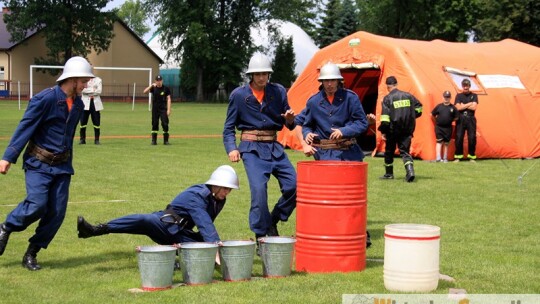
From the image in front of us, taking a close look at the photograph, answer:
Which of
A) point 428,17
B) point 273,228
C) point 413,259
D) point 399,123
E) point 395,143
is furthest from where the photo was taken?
point 428,17

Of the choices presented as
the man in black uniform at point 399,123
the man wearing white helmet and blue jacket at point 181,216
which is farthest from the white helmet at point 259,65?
the man in black uniform at point 399,123

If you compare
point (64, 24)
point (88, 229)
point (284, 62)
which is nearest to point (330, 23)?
point (284, 62)

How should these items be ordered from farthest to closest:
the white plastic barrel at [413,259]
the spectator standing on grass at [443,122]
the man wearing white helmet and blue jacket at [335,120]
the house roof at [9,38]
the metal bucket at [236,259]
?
1. the house roof at [9,38]
2. the spectator standing on grass at [443,122]
3. the man wearing white helmet and blue jacket at [335,120]
4. the metal bucket at [236,259]
5. the white plastic barrel at [413,259]

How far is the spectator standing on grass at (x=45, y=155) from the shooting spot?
27.5 ft

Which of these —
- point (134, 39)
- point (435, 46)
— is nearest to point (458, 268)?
point (435, 46)

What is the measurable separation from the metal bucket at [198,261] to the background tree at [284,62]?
7140 centimetres

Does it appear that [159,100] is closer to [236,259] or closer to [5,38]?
[236,259]

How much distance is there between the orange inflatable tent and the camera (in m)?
21.3

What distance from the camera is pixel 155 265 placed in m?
7.30

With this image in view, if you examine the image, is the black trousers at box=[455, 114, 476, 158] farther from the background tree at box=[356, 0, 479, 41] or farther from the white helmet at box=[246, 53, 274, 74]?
the background tree at box=[356, 0, 479, 41]

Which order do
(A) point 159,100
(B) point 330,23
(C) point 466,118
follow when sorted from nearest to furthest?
(C) point 466,118 → (A) point 159,100 → (B) point 330,23

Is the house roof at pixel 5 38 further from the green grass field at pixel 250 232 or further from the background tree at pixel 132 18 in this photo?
the background tree at pixel 132 18

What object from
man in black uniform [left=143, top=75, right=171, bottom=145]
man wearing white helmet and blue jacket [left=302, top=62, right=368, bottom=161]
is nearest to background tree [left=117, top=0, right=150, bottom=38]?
man in black uniform [left=143, top=75, right=171, bottom=145]

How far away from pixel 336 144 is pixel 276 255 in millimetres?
2268
